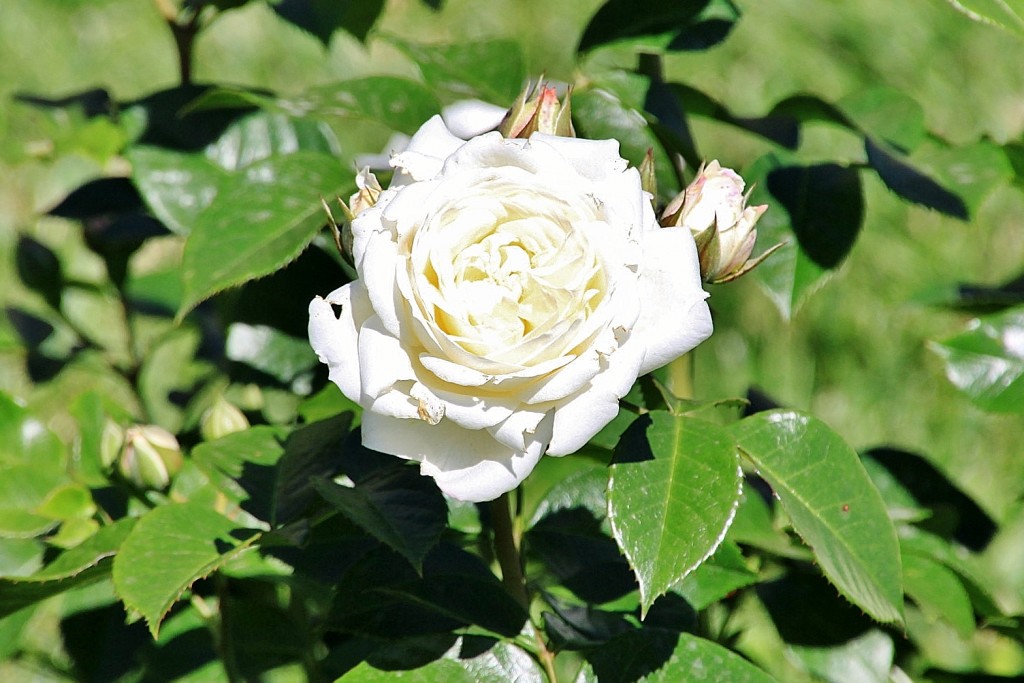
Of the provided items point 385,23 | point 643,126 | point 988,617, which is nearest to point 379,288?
point 643,126

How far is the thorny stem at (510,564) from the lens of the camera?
80 centimetres

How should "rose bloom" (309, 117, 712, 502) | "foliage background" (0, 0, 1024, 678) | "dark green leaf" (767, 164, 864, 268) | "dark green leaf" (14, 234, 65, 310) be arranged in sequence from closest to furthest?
"rose bloom" (309, 117, 712, 502) → "dark green leaf" (767, 164, 864, 268) → "dark green leaf" (14, 234, 65, 310) → "foliage background" (0, 0, 1024, 678)

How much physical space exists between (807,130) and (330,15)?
2087mm

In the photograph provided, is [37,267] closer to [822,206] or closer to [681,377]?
[681,377]

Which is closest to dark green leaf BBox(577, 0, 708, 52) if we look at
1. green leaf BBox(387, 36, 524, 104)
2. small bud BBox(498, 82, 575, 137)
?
green leaf BBox(387, 36, 524, 104)

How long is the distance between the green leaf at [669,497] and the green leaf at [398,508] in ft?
0.39

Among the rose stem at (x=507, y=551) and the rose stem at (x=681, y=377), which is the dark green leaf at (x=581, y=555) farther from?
the rose stem at (x=681, y=377)

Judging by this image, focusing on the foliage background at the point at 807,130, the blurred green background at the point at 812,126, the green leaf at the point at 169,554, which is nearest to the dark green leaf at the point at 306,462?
the green leaf at the point at 169,554

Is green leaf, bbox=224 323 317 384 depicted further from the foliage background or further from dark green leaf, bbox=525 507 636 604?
the foliage background

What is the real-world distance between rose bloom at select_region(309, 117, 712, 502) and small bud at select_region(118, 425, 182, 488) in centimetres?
37

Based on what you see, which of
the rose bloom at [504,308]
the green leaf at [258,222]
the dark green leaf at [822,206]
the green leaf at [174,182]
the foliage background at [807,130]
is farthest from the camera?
the foliage background at [807,130]

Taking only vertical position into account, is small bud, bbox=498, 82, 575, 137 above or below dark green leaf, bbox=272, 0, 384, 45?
above

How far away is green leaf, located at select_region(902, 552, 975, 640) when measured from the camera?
95 cm

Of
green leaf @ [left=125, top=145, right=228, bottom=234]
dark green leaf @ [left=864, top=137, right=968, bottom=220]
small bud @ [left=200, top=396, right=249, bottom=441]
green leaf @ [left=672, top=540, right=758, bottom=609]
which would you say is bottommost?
green leaf @ [left=672, top=540, right=758, bottom=609]
